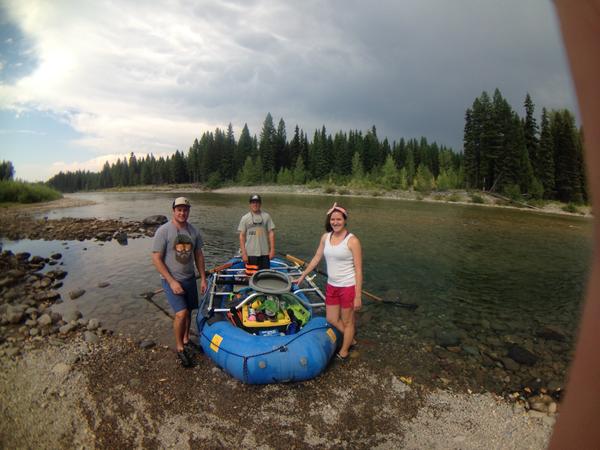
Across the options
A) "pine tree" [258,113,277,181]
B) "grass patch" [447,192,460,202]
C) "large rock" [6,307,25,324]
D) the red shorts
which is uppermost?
"pine tree" [258,113,277,181]

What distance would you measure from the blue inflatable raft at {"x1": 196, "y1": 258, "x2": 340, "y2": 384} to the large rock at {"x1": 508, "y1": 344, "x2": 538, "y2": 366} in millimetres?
4367

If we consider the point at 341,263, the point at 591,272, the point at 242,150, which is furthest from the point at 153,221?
the point at 242,150

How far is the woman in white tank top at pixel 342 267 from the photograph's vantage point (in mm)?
5941

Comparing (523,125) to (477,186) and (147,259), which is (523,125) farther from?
(147,259)

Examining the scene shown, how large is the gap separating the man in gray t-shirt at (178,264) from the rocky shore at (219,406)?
2.82 ft

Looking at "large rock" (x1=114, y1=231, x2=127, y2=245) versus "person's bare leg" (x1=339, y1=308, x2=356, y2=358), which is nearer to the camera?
"person's bare leg" (x1=339, y1=308, x2=356, y2=358)

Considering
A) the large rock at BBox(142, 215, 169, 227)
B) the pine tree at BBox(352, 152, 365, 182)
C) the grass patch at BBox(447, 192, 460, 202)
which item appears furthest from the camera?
the pine tree at BBox(352, 152, 365, 182)

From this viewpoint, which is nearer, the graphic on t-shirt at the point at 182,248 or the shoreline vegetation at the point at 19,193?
the graphic on t-shirt at the point at 182,248

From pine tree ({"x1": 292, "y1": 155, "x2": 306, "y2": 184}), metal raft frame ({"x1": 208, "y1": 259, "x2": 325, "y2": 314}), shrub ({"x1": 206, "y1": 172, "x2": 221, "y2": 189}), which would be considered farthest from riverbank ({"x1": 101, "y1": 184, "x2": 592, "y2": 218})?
metal raft frame ({"x1": 208, "y1": 259, "x2": 325, "y2": 314})

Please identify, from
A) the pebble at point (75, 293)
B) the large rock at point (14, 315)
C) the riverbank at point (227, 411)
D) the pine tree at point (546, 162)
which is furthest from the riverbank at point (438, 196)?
the large rock at point (14, 315)

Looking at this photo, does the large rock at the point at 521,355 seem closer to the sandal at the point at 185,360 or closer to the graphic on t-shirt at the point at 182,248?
the sandal at the point at 185,360

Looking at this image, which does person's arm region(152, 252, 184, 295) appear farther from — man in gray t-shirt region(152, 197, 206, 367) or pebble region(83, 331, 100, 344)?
pebble region(83, 331, 100, 344)

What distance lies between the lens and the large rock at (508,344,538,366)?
7.13 metres

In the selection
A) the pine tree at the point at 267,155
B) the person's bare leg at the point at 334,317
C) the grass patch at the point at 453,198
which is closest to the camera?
the person's bare leg at the point at 334,317
